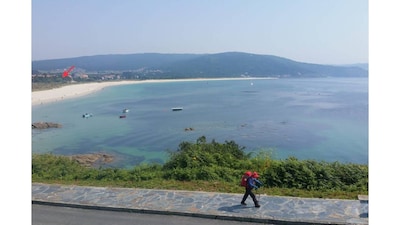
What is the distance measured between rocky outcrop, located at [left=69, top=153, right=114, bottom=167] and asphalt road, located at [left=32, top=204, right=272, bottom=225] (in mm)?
13561

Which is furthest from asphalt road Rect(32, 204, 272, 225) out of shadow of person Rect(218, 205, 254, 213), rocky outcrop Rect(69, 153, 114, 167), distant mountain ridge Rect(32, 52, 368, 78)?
distant mountain ridge Rect(32, 52, 368, 78)

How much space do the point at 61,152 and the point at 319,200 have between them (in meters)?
20.3

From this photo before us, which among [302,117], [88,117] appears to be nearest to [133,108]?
[88,117]

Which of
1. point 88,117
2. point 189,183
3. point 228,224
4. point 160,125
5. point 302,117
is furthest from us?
point 88,117

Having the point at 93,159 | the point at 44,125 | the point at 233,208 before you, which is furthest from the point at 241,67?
the point at 233,208

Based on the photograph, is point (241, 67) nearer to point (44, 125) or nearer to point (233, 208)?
point (44, 125)

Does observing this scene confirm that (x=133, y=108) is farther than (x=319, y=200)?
Yes

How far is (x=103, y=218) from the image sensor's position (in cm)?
700

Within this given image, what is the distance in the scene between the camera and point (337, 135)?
94.1 feet

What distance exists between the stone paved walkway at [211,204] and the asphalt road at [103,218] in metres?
0.13

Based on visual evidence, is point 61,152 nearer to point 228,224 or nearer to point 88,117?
point 88,117

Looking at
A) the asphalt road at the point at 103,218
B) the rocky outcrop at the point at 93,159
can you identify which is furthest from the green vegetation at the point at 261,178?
the rocky outcrop at the point at 93,159

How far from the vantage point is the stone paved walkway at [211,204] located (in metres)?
6.62

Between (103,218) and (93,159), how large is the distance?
1546 centimetres
